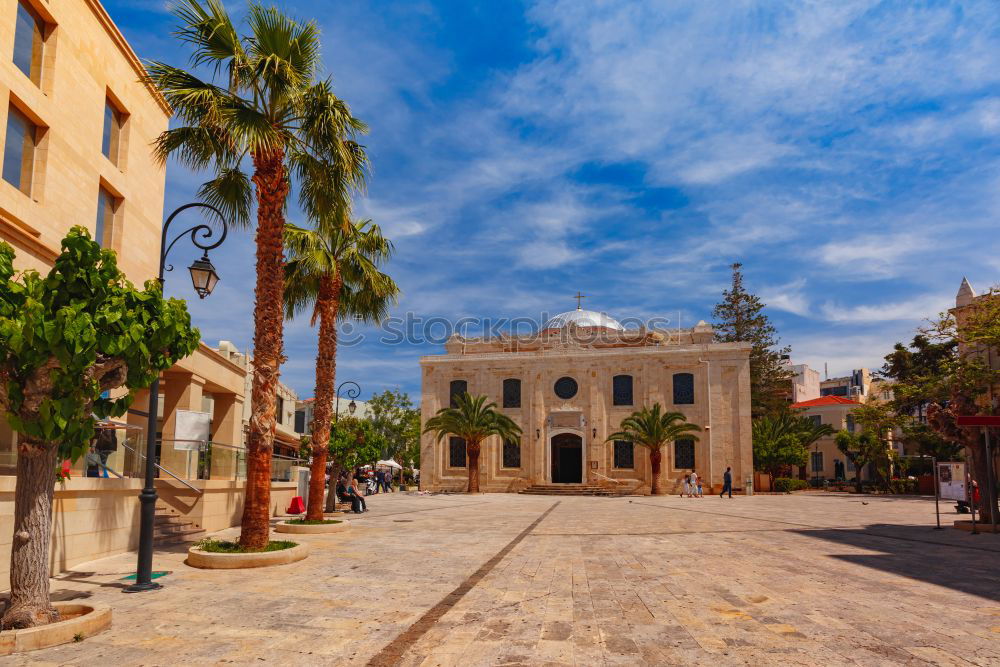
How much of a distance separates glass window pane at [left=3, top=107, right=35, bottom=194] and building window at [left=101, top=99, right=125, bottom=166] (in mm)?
3142

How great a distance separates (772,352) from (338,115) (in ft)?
174

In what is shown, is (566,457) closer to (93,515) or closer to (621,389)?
(621,389)

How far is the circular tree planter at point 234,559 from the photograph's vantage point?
34.2ft

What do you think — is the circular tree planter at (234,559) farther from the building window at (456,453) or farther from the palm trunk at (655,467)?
the building window at (456,453)

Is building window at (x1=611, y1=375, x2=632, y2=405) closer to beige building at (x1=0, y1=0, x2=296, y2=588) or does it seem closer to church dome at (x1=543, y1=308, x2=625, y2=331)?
church dome at (x1=543, y1=308, x2=625, y2=331)

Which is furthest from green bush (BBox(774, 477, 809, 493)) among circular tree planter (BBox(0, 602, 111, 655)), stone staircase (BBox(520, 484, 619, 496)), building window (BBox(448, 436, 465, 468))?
circular tree planter (BBox(0, 602, 111, 655))

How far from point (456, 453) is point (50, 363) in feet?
133

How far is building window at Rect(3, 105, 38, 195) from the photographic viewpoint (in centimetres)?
1268

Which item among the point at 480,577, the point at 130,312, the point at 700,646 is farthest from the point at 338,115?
the point at 700,646

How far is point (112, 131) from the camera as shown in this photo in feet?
56.0

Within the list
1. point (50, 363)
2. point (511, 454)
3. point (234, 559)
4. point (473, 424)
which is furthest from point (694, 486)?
point (50, 363)

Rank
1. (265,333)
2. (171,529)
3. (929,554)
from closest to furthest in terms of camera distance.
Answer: (265,333) < (929,554) < (171,529)

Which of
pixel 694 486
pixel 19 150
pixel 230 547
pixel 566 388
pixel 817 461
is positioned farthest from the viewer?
pixel 817 461

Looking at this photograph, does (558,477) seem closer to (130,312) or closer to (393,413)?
(393,413)
